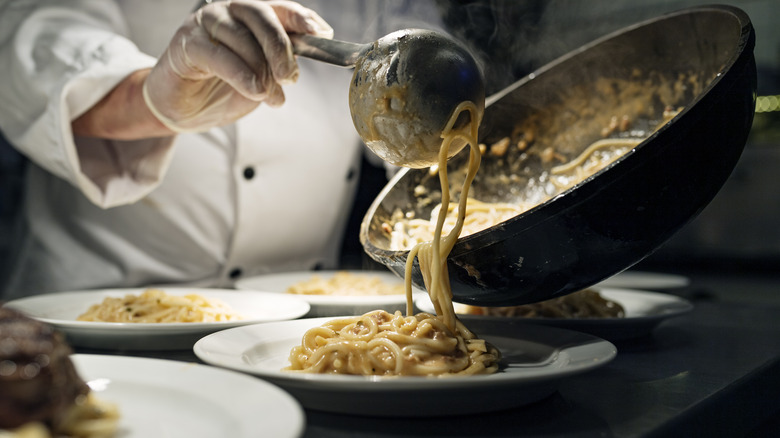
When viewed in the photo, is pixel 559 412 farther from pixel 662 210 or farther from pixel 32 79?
pixel 32 79

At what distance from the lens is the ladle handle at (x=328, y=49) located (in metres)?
1.24

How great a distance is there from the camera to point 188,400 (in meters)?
0.82

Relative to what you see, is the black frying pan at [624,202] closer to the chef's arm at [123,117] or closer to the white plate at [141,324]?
the white plate at [141,324]

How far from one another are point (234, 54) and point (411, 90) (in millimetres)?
624

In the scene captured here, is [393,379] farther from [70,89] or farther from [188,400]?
[70,89]

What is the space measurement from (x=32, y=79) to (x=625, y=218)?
1842mm

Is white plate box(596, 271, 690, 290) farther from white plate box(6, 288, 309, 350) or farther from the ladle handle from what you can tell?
the ladle handle

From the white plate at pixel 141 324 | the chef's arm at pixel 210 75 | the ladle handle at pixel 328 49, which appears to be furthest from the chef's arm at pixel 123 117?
the ladle handle at pixel 328 49

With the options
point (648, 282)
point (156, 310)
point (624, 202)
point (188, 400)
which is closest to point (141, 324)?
point (156, 310)

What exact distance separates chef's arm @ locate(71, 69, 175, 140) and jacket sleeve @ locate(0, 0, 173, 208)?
0.05 meters

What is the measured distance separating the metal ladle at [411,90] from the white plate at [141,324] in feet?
1.58

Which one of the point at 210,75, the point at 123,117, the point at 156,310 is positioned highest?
the point at 210,75

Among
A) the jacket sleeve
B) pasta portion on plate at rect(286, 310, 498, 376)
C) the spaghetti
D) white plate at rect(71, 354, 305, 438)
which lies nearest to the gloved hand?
the jacket sleeve

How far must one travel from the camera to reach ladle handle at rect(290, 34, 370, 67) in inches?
48.8
